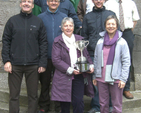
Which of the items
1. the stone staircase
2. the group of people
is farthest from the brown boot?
the group of people

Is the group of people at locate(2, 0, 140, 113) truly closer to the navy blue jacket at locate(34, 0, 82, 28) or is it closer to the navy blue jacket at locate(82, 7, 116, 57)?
the navy blue jacket at locate(82, 7, 116, 57)

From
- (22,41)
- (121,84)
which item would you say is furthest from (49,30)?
(121,84)

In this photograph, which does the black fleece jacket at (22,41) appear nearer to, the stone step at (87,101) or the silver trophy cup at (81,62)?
the silver trophy cup at (81,62)

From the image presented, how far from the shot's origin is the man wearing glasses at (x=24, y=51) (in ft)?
10.3

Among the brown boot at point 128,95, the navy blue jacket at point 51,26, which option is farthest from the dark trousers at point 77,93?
the brown boot at point 128,95

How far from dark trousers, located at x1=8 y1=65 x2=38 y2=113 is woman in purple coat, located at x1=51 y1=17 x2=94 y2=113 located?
38 cm

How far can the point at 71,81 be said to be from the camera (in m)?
3.06

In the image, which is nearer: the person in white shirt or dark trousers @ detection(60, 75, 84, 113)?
dark trousers @ detection(60, 75, 84, 113)

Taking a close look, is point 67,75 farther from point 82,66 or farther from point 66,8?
point 66,8

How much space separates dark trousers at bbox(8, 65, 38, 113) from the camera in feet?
10.5

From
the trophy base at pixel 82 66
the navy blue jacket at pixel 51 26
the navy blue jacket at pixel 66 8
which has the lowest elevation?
the trophy base at pixel 82 66

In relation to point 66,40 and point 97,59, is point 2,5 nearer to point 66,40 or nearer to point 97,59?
point 66,40

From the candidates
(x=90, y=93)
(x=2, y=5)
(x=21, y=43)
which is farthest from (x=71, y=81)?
(x=2, y=5)

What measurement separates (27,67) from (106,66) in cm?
129
